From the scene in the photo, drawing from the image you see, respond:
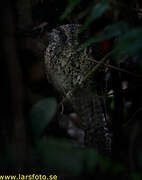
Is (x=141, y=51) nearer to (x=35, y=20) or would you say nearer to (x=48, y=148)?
(x=48, y=148)

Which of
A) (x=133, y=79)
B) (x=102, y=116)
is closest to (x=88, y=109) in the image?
(x=102, y=116)

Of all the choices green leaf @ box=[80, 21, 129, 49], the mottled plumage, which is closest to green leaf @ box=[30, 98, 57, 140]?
green leaf @ box=[80, 21, 129, 49]

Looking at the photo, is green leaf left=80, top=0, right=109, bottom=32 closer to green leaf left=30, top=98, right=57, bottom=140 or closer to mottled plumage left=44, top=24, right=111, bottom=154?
green leaf left=30, top=98, right=57, bottom=140

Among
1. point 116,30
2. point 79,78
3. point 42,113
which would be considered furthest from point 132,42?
point 79,78

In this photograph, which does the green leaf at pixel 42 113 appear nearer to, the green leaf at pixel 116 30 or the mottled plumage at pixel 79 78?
the green leaf at pixel 116 30

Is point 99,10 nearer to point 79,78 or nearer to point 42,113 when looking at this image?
point 42,113

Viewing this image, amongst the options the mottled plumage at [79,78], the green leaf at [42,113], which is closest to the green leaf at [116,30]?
the green leaf at [42,113]
